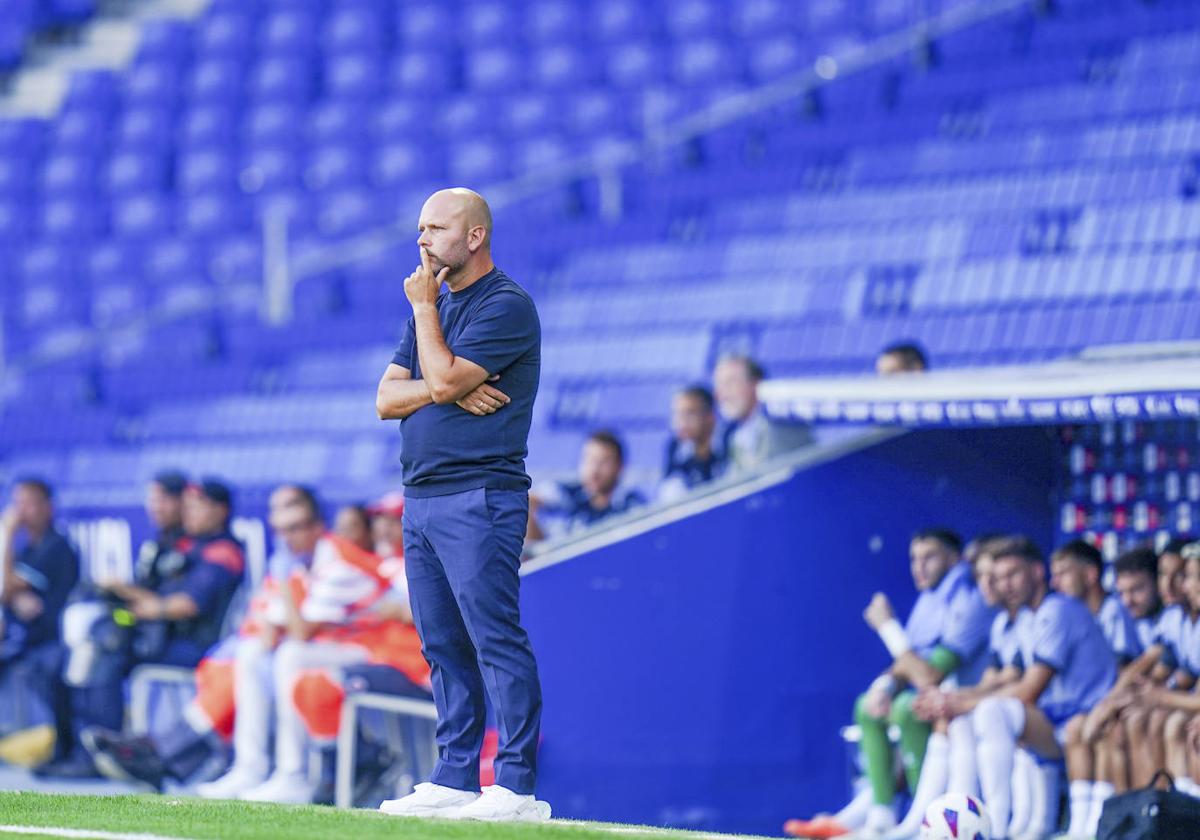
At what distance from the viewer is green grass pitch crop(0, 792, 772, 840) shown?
15.1ft

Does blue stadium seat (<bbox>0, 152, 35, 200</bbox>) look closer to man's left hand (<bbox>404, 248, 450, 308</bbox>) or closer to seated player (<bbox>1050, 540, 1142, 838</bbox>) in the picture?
seated player (<bbox>1050, 540, 1142, 838</bbox>)

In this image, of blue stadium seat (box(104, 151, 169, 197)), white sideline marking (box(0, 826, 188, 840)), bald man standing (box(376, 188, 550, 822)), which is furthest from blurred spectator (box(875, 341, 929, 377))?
blue stadium seat (box(104, 151, 169, 197))

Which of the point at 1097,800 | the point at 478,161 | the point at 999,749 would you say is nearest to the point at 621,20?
the point at 478,161

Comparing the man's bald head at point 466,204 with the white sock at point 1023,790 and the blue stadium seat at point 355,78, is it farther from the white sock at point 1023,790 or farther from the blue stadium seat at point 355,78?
the blue stadium seat at point 355,78

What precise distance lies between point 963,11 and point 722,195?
2032 millimetres

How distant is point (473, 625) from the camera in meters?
4.86

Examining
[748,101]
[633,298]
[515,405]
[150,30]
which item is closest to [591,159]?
[748,101]

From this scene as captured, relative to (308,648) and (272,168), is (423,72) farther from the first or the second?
(308,648)

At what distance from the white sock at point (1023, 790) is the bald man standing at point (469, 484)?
2.43m

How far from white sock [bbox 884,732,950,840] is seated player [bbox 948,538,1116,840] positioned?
0.13 meters

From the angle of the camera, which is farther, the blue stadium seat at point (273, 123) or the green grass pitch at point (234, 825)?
the blue stadium seat at point (273, 123)

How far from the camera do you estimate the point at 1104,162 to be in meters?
11.5

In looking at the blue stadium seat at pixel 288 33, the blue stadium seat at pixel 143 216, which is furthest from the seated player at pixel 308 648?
the blue stadium seat at pixel 288 33

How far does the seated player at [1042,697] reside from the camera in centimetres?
688
